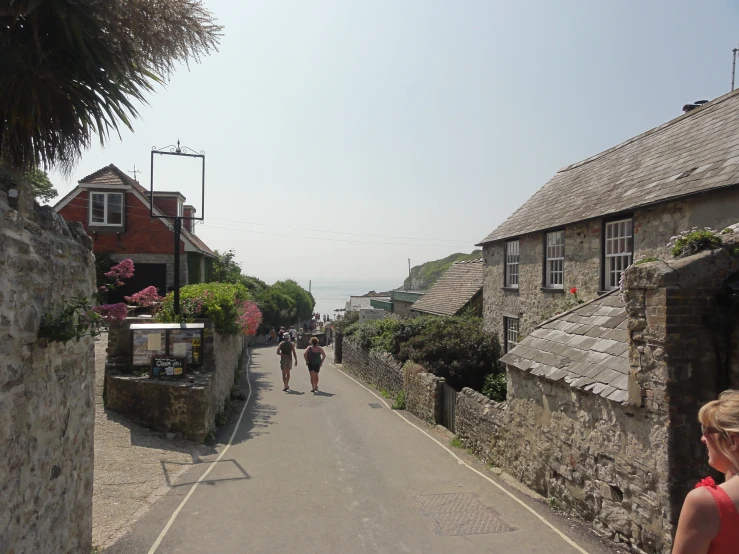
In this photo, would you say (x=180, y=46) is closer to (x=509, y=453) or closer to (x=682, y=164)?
(x=509, y=453)

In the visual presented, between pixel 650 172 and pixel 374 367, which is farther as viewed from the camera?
pixel 374 367

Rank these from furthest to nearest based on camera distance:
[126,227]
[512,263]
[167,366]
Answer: [126,227]
[512,263]
[167,366]

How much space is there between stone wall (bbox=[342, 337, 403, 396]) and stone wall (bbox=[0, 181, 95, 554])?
40.5 feet

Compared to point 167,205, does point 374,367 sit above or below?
below

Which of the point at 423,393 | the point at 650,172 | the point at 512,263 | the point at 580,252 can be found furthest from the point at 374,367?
the point at 650,172

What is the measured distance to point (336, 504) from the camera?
6.87 m

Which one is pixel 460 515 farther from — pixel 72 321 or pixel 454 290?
pixel 454 290

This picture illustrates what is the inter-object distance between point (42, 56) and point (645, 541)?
7264 mm

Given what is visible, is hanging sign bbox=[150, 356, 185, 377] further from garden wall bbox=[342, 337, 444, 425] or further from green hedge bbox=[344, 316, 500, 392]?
green hedge bbox=[344, 316, 500, 392]

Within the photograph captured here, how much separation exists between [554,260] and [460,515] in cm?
942

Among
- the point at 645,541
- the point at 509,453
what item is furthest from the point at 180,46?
the point at 509,453

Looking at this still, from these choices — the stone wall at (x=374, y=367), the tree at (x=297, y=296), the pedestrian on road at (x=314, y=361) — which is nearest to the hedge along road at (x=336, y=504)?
the pedestrian on road at (x=314, y=361)

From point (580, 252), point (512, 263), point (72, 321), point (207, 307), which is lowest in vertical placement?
point (207, 307)

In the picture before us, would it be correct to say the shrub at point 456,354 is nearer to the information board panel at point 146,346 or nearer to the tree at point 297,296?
the information board panel at point 146,346
